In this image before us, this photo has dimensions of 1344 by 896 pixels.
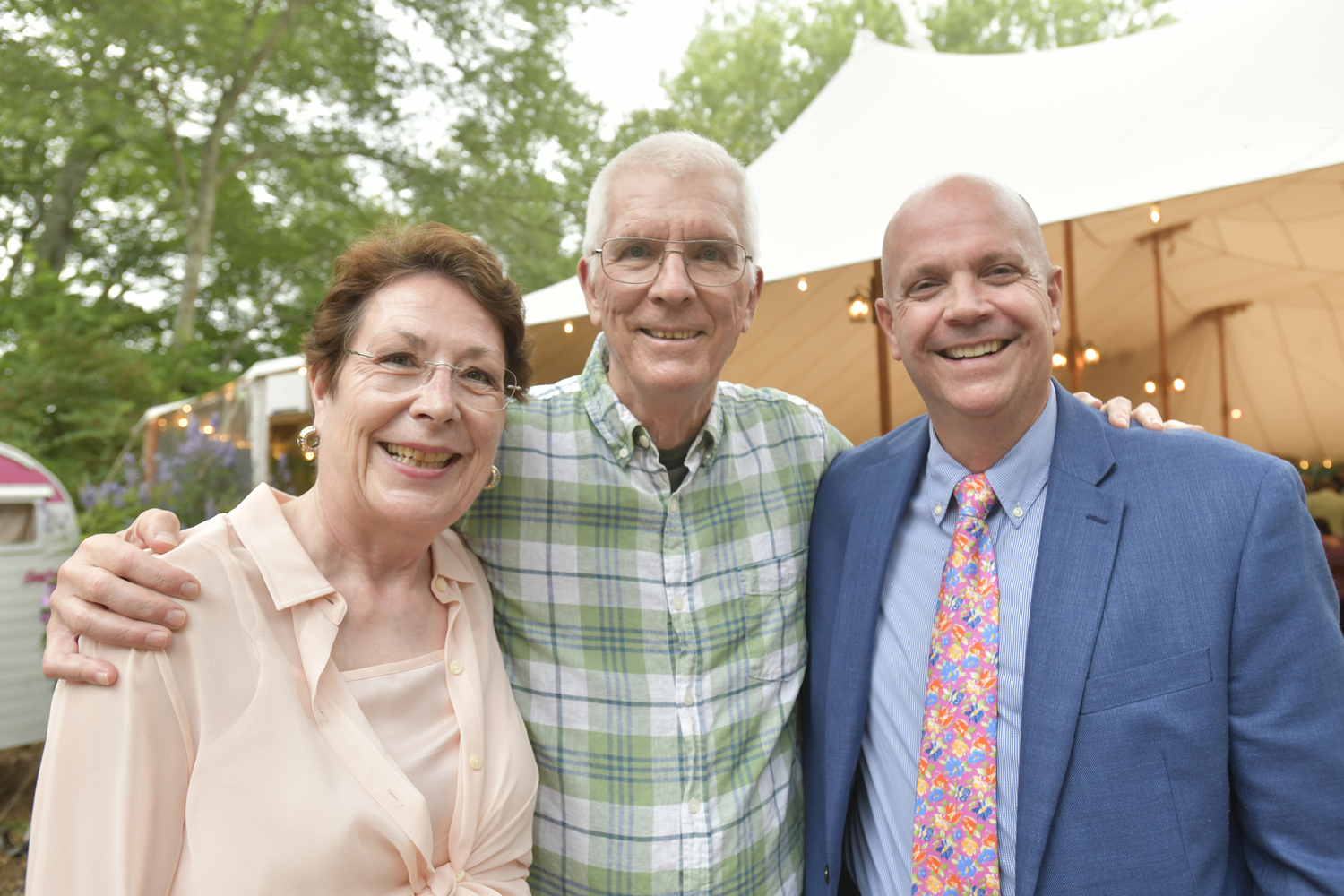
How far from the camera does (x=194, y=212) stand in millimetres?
10859

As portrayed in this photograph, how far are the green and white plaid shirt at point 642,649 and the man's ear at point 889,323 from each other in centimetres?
46

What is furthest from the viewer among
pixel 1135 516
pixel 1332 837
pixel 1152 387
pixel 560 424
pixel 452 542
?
pixel 1152 387

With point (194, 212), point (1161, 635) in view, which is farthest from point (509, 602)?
point (194, 212)

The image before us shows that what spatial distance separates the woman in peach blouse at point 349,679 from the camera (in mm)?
1069

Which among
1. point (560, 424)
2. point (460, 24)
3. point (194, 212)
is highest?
point (460, 24)

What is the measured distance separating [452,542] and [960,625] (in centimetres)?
106

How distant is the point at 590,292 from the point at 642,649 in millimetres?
852

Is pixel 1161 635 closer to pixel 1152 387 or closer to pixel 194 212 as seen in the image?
pixel 1152 387

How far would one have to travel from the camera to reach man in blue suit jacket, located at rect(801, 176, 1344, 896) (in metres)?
1.27

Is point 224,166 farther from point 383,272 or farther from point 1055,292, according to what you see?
point 1055,292

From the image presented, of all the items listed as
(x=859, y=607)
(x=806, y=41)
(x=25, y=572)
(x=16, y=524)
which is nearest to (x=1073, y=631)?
(x=859, y=607)

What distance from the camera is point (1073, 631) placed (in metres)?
→ 1.36

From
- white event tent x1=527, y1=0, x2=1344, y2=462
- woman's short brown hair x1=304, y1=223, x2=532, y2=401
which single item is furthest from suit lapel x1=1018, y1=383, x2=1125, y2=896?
white event tent x1=527, y1=0, x2=1344, y2=462

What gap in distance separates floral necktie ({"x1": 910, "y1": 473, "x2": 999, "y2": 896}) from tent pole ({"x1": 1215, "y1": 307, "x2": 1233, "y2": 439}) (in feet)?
8.88
